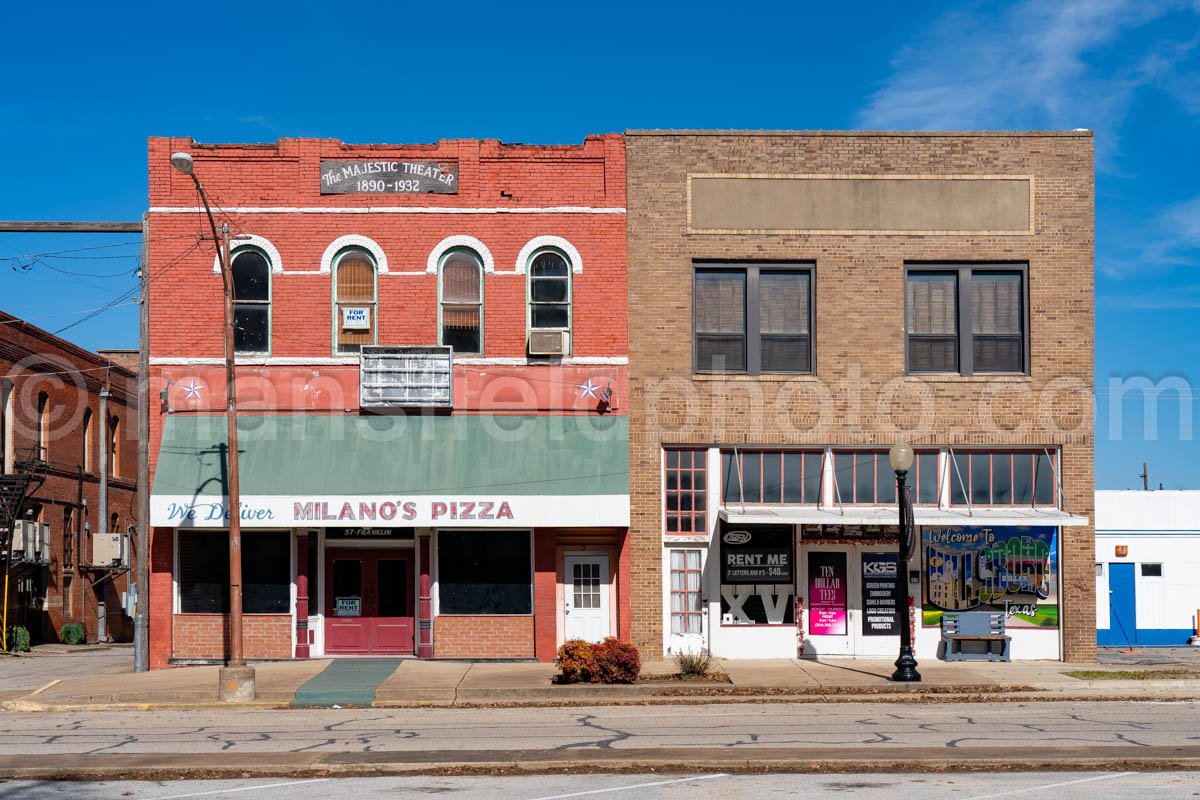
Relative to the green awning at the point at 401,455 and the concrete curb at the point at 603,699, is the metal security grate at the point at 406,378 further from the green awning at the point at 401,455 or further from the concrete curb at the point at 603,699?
the concrete curb at the point at 603,699

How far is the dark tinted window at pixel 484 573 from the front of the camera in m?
24.2

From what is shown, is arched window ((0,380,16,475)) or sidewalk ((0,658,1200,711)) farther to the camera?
arched window ((0,380,16,475))

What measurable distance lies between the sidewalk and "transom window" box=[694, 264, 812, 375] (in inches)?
233

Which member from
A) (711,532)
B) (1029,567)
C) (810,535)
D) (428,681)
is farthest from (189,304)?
(1029,567)

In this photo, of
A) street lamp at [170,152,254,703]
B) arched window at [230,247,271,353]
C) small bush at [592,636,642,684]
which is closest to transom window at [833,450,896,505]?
small bush at [592,636,642,684]

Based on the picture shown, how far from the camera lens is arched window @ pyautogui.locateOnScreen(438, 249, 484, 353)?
24.6 m

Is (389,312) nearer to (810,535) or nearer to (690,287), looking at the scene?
(690,287)

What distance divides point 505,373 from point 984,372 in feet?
30.7

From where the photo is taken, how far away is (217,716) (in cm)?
1844

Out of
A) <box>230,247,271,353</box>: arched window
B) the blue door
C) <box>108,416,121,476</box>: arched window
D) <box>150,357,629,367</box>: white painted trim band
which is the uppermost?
<box>230,247,271,353</box>: arched window

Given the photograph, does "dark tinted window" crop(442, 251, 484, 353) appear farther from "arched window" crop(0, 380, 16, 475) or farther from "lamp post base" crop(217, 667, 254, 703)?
"arched window" crop(0, 380, 16, 475)

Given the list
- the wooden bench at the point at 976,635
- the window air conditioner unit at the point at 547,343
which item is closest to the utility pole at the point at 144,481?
the window air conditioner unit at the point at 547,343

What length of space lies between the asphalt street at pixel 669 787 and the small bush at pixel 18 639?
75.9 ft

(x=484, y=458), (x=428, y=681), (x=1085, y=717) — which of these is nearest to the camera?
(x=1085, y=717)
